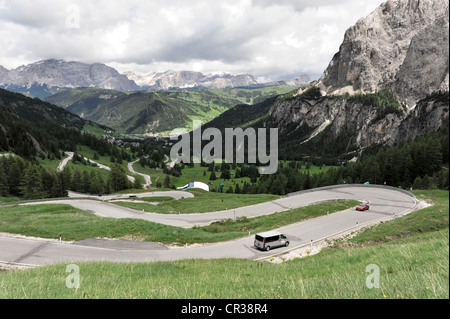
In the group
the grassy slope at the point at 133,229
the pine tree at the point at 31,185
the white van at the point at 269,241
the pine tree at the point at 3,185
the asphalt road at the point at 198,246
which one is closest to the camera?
the asphalt road at the point at 198,246

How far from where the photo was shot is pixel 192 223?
122 ft

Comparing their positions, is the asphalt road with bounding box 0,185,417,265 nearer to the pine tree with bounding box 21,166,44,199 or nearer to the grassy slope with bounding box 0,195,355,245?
the grassy slope with bounding box 0,195,355,245

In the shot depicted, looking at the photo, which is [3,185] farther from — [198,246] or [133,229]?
[198,246]

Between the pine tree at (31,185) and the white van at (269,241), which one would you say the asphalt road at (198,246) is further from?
the pine tree at (31,185)

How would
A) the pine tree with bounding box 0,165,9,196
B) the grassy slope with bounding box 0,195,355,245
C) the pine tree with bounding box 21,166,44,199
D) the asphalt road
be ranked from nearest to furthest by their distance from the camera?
1. the asphalt road
2. the grassy slope with bounding box 0,195,355,245
3. the pine tree with bounding box 0,165,9,196
4. the pine tree with bounding box 21,166,44,199

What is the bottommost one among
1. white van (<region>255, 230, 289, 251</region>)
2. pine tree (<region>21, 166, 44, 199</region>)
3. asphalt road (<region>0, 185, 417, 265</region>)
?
pine tree (<region>21, 166, 44, 199</region>)

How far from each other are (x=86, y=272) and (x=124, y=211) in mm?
39581

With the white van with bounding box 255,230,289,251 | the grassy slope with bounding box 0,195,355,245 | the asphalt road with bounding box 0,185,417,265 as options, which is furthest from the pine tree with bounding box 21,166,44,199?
the white van with bounding box 255,230,289,251

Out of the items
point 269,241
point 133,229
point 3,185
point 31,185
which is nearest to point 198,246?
point 269,241

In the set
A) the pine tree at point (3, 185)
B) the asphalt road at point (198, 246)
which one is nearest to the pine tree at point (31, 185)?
the pine tree at point (3, 185)

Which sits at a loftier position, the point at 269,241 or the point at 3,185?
the point at 269,241

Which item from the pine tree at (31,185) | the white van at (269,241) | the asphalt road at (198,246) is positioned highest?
the white van at (269,241)
